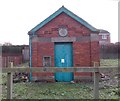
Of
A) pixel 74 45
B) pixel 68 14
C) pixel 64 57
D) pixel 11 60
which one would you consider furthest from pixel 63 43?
pixel 11 60

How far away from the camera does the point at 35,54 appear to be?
12.9m

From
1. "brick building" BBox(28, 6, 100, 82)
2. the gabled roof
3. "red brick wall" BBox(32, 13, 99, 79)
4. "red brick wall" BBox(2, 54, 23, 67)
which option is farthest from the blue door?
"red brick wall" BBox(2, 54, 23, 67)

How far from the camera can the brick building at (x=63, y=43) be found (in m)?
12.7

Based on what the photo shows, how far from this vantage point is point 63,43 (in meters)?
12.8

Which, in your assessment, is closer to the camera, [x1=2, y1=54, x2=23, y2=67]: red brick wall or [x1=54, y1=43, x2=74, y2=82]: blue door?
[x1=54, y1=43, x2=74, y2=82]: blue door

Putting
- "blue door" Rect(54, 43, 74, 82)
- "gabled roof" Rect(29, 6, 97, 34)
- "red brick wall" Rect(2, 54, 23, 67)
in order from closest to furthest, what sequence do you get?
"gabled roof" Rect(29, 6, 97, 34) < "blue door" Rect(54, 43, 74, 82) < "red brick wall" Rect(2, 54, 23, 67)

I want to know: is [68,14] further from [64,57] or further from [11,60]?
[11,60]

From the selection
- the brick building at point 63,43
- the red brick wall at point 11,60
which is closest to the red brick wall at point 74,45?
the brick building at point 63,43

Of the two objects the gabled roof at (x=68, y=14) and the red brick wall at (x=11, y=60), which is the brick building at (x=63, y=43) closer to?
the gabled roof at (x=68, y=14)

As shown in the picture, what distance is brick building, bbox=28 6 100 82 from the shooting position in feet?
41.6

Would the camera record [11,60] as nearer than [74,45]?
No

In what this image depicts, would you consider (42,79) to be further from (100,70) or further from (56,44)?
(100,70)

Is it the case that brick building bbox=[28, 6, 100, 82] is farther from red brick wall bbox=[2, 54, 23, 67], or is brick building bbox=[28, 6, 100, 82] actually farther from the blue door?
red brick wall bbox=[2, 54, 23, 67]

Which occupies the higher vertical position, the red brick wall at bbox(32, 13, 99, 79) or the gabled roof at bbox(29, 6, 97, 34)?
the gabled roof at bbox(29, 6, 97, 34)
